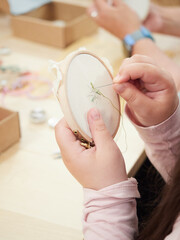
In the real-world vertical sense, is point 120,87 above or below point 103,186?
above

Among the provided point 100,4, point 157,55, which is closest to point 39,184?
point 157,55

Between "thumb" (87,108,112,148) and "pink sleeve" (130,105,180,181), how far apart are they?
0.36ft

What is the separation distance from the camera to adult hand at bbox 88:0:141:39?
39.7 inches

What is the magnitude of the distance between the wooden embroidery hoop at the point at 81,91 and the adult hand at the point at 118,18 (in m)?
0.46

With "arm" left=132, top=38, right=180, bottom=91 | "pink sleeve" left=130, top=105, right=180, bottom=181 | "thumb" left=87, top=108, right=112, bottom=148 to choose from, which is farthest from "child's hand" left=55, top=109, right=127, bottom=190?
"arm" left=132, top=38, right=180, bottom=91

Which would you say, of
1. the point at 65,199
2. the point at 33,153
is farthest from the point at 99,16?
the point at 65,199

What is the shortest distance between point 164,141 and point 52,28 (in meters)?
0.69

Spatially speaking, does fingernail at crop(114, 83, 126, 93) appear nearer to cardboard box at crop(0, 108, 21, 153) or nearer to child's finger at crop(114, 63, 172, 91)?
child's finger at crop(114, 63, 172, 91)

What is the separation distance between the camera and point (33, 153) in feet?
2.32

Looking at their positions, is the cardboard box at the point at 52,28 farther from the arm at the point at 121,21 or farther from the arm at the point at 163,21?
the arm at the point at 163,21

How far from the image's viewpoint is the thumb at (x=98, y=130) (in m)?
0.52

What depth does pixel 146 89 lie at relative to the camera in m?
0.59

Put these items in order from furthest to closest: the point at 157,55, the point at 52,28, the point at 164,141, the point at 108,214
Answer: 1. the point at 52,28
2. the point at 157,55
3. the point at 164,141
4. the point at 108,214

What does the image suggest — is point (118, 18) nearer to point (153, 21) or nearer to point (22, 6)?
point (153, 21)
